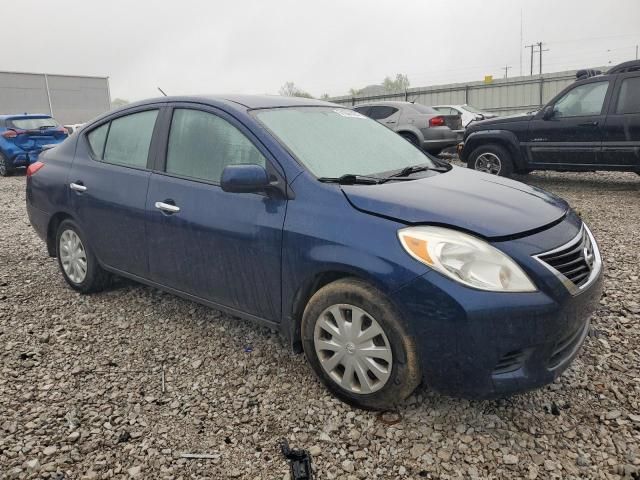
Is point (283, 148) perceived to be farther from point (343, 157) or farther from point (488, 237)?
point (488, 237)

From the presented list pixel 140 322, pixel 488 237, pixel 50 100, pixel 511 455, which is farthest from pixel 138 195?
pixel 50 100

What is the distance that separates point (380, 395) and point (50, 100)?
43835 mm

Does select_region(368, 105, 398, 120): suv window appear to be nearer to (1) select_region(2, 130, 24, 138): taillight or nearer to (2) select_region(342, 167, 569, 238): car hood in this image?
(1) select_region(2, 130, 24, 138): taillight

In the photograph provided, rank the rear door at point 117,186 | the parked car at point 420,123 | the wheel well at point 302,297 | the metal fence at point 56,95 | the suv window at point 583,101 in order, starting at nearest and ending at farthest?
the wheel well at point 302,297 → the rear door at point 117,186 → the suv window at point 583,101 → the parked car at point 420,123 → the metal fence at point 56,95

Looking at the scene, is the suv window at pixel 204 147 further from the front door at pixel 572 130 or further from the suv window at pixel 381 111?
the suv window at pixel 381 111

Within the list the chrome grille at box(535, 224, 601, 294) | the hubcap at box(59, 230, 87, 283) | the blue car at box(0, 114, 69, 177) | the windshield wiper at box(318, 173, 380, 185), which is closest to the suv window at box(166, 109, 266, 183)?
the windshield wiper at box(318, 173, 380, 185)

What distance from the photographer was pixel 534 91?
837 inches

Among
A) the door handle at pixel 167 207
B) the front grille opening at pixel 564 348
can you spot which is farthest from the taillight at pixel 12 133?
the front grille opening at pixel 564 348

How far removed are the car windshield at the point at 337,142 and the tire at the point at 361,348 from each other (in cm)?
73

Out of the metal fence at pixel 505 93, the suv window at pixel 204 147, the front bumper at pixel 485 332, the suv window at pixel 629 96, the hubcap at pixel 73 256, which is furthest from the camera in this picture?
the metal fence at pixel 505 93

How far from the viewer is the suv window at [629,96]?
7.68 meters

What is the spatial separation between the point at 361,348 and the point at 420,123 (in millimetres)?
9980

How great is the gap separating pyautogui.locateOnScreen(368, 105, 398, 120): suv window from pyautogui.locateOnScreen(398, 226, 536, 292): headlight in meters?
10.2

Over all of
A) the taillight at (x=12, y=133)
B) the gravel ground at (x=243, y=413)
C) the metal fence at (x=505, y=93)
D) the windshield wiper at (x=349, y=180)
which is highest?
the metal fence at (x=505, y=93)
